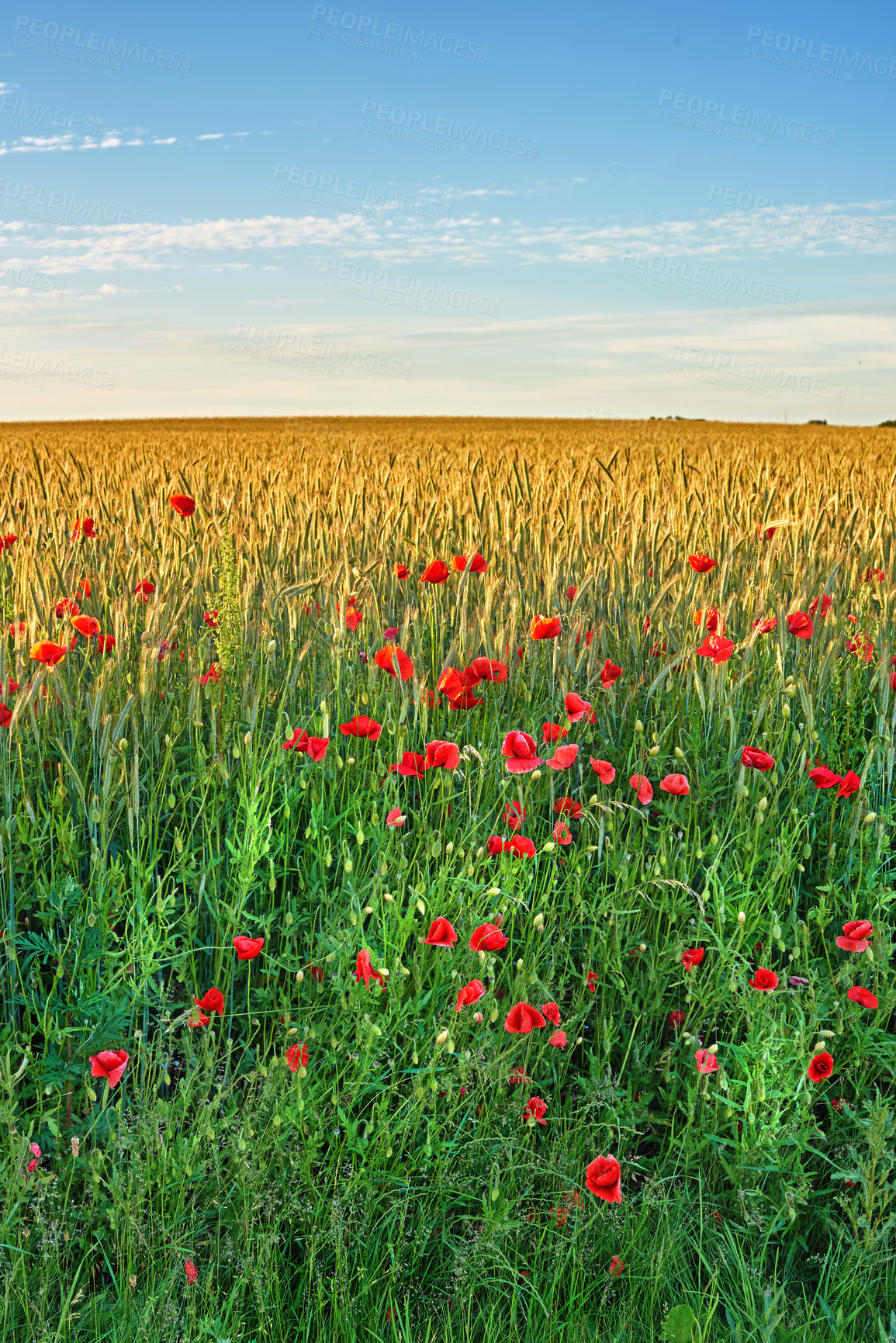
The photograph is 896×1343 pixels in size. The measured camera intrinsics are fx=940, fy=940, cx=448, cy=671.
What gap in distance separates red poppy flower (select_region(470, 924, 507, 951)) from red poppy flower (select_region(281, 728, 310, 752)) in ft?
2.06

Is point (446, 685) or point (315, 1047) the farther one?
point (446, 685)

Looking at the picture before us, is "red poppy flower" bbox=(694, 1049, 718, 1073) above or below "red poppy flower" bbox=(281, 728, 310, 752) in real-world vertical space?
below

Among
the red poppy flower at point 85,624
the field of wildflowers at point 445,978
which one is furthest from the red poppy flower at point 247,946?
the red poppy flower at point 85,624

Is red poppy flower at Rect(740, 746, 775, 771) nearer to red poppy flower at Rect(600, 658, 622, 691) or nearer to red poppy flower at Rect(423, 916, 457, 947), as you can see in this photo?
red poppy flower at Rect(600, 658, 622, 691)

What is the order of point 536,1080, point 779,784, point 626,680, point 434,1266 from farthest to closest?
1. point 626,680
2. point 779,784
3. point 536,1080
4. point 434,1266

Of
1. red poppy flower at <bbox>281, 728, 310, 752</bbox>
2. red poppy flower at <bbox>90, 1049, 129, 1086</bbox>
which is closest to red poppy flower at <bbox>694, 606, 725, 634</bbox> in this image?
A: red poppy flower at <bbox>281, 728, 310, 752</bbox>

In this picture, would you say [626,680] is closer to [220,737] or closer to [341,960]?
[220,737]

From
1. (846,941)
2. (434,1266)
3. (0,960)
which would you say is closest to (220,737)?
(0,960)

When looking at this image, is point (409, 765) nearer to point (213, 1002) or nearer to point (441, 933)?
point (441, 933)

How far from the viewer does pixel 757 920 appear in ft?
6.21

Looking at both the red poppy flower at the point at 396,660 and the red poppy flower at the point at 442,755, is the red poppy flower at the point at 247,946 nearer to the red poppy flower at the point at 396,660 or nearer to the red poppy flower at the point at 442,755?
the red poppy flower at the point at 442,755

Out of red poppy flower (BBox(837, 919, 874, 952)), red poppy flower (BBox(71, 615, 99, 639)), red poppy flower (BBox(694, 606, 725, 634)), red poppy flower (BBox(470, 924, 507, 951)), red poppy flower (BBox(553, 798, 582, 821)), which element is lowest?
red poppy flower (BBox(837, 919, 874, 952))

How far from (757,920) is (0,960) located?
5.04 feet

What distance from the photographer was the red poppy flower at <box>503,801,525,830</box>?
1953 millimetres
